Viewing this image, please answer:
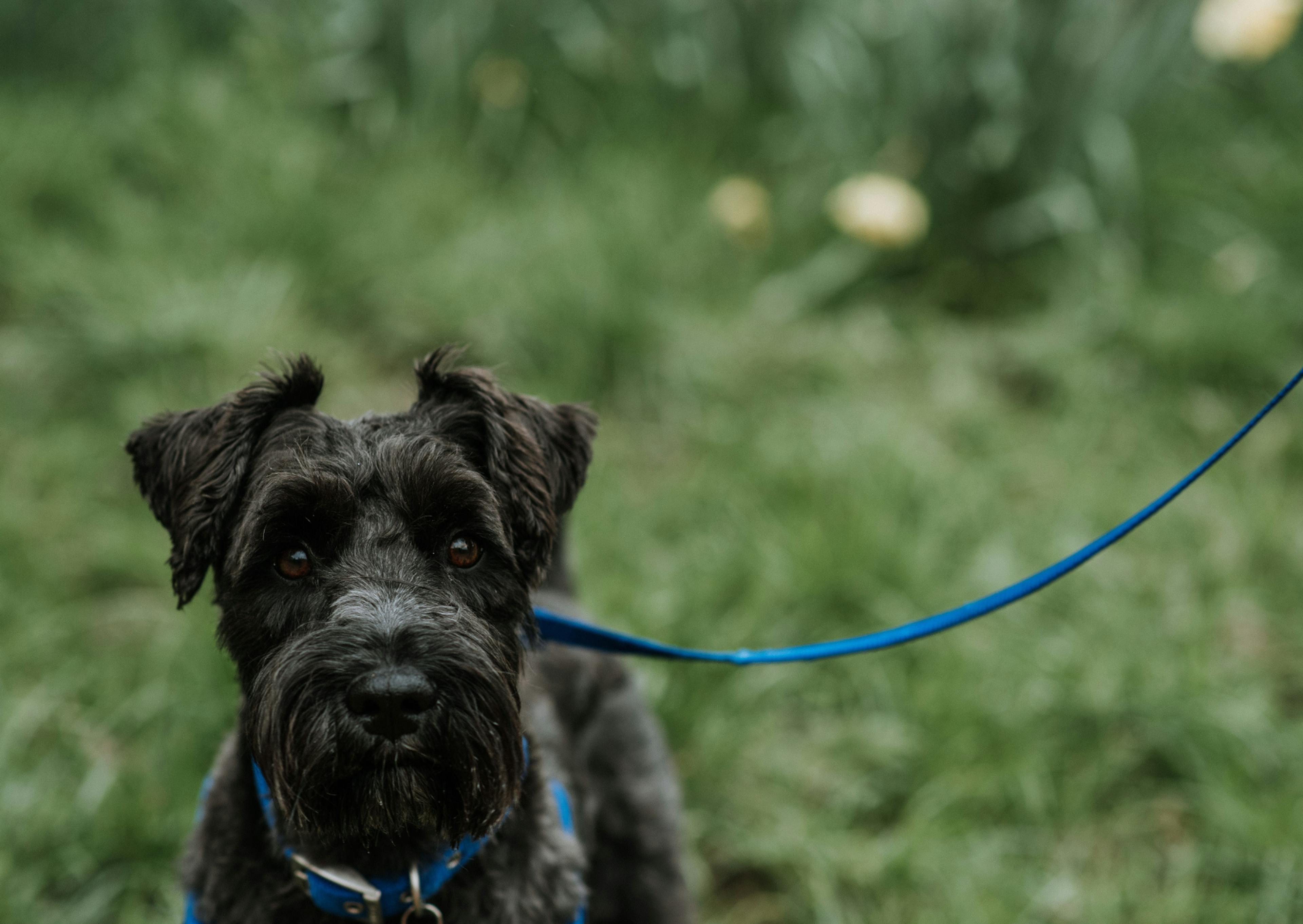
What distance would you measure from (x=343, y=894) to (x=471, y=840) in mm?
262

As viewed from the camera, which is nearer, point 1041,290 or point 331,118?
point 1041,290

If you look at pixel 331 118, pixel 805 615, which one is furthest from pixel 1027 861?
pixel 331 118

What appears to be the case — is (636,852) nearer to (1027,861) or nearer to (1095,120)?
(1027,861)

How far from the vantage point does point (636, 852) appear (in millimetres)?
2963

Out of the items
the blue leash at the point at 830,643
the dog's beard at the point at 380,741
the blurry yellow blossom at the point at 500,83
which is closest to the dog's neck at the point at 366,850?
the dog's beard at the point at 380,741

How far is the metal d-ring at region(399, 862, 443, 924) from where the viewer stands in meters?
2.13

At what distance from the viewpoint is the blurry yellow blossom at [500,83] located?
6.09 metres

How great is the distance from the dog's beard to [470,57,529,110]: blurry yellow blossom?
15.4 feet

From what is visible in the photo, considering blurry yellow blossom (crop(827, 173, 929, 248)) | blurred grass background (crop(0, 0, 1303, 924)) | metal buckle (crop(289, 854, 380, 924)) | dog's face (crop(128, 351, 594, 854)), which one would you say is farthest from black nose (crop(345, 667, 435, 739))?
blurry yellow blossom (crop(827, 173, 929, 248))

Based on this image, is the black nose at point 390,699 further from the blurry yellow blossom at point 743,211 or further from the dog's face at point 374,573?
the blurry yellow blossom at point 743,211

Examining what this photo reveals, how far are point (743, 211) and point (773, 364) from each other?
895 mm

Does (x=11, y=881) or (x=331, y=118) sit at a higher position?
(x=331, y=118)

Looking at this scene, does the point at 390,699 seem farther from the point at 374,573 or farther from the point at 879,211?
the point at 879,211

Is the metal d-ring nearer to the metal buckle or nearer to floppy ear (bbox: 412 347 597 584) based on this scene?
the metal buckle
